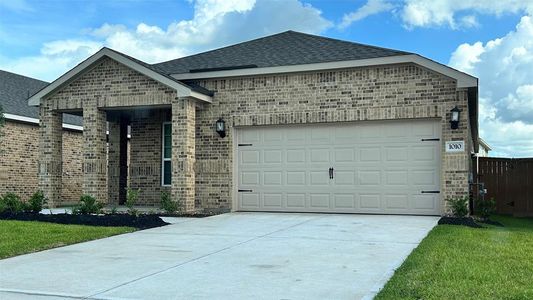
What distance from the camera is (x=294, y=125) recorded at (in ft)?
47.0

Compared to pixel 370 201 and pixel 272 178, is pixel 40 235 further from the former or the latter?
pixel 370 201

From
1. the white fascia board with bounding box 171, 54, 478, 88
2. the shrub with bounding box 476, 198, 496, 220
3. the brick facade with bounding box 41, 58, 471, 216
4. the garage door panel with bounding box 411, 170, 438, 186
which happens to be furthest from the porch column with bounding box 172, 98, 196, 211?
the shrub with bounding box 476, 198, 496, 220

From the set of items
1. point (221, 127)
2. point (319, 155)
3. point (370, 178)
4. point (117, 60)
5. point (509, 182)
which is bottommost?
point (509, 182)

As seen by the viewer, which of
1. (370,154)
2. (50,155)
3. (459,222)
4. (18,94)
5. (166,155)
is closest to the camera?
(459,222)

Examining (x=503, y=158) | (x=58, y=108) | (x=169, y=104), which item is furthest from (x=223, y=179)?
(x=503, y=158)

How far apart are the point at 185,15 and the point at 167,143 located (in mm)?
4526

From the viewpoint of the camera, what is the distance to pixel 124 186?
17641 mm

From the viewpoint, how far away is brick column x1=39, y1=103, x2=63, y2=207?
15.3m

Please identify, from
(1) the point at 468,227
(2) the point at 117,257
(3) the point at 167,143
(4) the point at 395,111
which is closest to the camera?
(2) the point at 117,257

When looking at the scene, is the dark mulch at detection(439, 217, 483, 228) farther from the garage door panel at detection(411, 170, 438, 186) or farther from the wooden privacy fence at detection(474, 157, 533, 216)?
the wooden privacy fence at detection(474, 157, 533, 216)

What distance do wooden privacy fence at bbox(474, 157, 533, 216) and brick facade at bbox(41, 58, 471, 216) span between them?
3.18m

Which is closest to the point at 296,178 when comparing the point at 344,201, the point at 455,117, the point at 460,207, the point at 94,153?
the point at 344,201

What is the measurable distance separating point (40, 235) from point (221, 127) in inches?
243

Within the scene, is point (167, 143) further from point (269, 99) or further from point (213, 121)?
point (269, 99)
